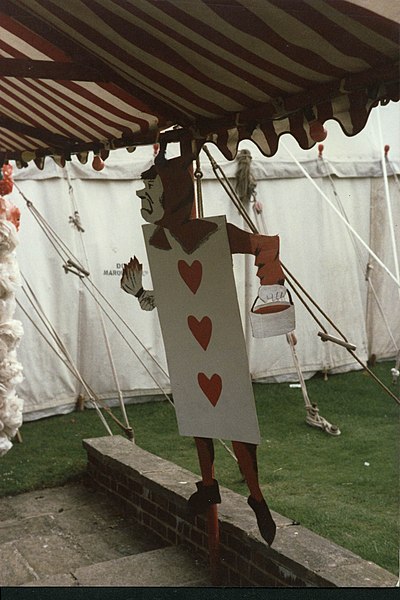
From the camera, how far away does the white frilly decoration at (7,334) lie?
3.31 m

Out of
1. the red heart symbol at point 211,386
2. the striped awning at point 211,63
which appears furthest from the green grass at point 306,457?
the striped awning at point 211,63

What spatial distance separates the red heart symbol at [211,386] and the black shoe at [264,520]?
0.33m

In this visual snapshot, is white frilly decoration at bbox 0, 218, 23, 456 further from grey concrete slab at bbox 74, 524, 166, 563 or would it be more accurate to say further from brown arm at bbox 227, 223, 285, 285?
brown arm at bbox 227, 223, 285, 285

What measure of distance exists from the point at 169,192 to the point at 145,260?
200 cm

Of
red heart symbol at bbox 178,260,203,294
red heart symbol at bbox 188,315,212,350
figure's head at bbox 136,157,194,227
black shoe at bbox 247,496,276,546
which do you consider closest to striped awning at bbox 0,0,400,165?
figure's head at bbox 136,157,194,227

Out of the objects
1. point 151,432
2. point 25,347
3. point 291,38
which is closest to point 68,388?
point 25,347

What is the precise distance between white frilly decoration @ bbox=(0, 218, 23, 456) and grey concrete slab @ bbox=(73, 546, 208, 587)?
981 mm

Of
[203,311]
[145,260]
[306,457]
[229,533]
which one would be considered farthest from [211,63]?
[306,457]

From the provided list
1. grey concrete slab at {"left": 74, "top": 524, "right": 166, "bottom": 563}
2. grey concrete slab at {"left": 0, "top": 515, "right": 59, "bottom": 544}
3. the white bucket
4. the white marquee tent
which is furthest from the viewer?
the white marquee tent

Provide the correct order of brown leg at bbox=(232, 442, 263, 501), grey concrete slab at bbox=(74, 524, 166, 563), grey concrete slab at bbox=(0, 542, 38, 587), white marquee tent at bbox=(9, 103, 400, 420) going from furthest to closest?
white marquee tent at bbox=(9, 103, 400, 420) < grey concrete slab at bbox=(74, 524, 166, 563) < grey concrete slab at bbox=(0, 542, 38, 587) < brown leg at bbox=(232, 442, 263, 501)

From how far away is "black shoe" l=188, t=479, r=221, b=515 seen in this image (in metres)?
2.62

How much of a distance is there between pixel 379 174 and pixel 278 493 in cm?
246

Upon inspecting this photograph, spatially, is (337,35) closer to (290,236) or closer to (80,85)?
(80,85)

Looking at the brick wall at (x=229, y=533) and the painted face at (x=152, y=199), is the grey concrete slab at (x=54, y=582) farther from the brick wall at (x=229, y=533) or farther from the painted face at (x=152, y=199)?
the painted face at (x=152, y=199)
